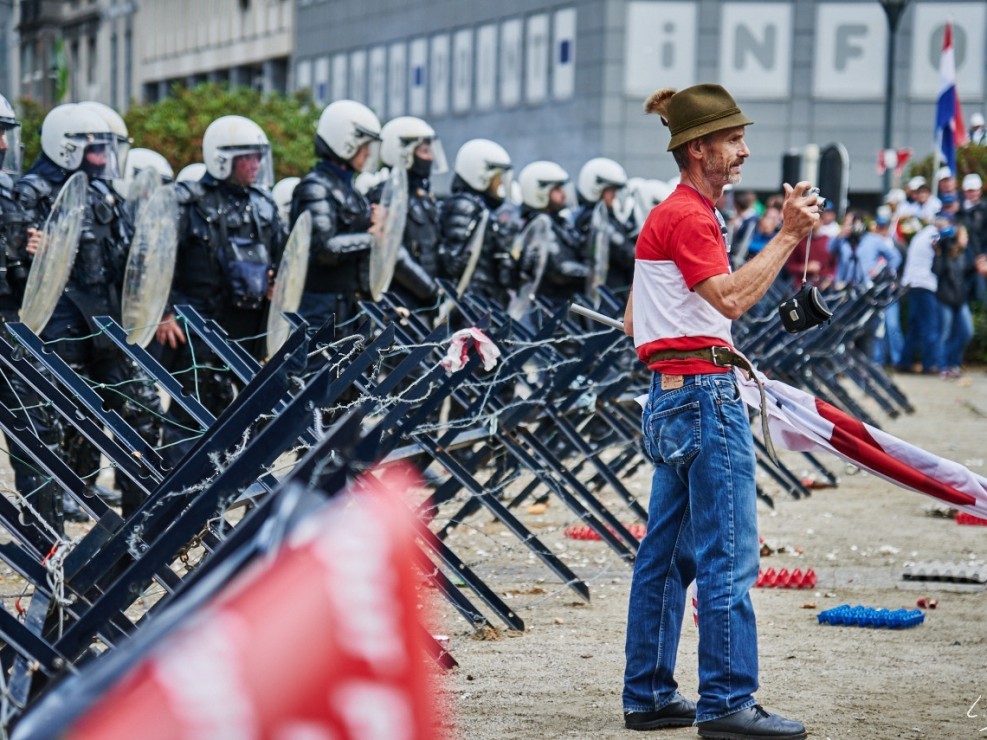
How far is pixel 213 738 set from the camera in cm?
176

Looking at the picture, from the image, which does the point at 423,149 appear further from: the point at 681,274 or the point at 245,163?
the point at 681,274

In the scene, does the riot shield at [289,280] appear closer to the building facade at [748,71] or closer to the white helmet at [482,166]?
the white helmet at [482,166]

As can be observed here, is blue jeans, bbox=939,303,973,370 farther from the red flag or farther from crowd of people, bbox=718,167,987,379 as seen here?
the red flag

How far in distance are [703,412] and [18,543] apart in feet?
6.44

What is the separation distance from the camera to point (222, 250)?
9.91 meters

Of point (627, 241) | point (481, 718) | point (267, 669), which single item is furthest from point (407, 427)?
point (627, 241)

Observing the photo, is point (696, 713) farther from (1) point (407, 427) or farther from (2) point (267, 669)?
(2) point (267, 669)

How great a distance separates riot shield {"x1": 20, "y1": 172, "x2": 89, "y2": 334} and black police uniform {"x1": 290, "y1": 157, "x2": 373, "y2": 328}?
2.11 metres

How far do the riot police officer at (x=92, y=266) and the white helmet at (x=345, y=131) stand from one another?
1.53 meters

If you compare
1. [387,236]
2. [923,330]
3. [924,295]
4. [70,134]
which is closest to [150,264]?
[70,134]

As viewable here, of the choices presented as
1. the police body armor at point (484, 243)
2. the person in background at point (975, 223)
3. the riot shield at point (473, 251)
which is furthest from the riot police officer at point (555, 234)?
the person in background at point (975, 223)

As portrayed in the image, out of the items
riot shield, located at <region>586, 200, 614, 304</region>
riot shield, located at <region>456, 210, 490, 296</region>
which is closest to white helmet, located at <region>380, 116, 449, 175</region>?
riot shield, located at <region>456, 210, 490, 296</region>

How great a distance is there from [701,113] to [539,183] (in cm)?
964

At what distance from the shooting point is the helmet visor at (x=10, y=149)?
27.0 feet
